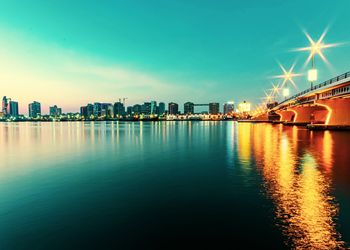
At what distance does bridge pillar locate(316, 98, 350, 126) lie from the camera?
2153 inches

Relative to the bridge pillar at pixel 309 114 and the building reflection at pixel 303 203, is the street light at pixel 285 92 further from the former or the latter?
the building reflection at pixel 303 203

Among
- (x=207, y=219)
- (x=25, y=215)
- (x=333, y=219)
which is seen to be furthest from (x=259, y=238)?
(x=25, y=215)

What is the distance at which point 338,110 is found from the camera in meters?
57.2

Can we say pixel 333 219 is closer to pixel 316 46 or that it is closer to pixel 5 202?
pixel 5 202

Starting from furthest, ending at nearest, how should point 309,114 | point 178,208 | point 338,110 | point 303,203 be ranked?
point 309,114, point 338,110, point 303,203, point 178,208

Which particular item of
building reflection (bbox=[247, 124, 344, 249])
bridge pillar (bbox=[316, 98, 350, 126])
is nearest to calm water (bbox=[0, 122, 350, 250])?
building reflection (bbox=[247, 124, 344, 249])

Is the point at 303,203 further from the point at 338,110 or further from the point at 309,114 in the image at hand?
the point at 309,114

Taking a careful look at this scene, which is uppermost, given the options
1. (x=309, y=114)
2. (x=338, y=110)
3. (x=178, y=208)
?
(x=338, y=110)

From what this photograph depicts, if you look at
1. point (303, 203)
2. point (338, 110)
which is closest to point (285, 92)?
point (338, 110)

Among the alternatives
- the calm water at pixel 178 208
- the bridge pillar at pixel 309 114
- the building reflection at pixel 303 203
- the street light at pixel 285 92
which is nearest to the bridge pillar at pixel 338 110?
the bridge pillar at pixel 309 114

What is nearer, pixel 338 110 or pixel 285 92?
pixel 338 110

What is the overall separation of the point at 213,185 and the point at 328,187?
6.37 meters

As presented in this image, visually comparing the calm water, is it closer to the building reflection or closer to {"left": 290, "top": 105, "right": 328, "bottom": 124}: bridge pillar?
the building reflection

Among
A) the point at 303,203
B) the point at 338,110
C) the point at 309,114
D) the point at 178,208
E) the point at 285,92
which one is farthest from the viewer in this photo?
the point at 285,92
